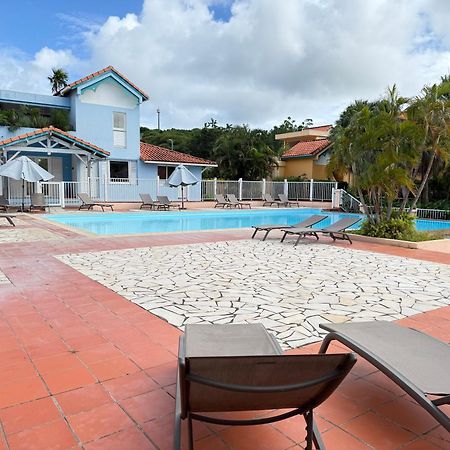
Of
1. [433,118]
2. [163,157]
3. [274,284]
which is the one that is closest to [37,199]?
[163,157]

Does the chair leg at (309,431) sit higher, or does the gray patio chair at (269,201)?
the gray patio chair at (269,201)

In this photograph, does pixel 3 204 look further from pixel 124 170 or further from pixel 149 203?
pixel 124 170

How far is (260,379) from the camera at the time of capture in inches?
76.9

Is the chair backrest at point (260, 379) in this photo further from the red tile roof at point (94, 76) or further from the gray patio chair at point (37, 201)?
the red tile roof at point (94, 76)

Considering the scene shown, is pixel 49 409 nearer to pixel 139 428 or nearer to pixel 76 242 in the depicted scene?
pixel 139 428

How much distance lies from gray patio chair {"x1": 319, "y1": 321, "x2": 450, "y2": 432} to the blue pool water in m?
11.6

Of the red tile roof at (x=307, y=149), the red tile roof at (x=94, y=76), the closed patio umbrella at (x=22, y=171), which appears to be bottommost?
the closed patio umbrella at (x=22, y=171)

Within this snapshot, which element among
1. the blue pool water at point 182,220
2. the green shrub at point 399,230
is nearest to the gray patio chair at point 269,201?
the blue pool water at point 182,220

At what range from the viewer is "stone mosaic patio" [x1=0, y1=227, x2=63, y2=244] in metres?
10.2

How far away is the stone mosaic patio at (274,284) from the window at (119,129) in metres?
17.0

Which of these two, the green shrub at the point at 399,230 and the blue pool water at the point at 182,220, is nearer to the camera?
the green shrub at the point at 399,230

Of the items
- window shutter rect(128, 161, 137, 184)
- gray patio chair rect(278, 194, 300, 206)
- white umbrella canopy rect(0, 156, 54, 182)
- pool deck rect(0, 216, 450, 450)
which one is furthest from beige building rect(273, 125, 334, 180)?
pool deck rect(0, 216, 450, 450)

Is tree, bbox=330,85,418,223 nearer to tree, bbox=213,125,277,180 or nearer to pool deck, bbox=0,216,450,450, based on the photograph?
pool deck, bbox=0,216,450,450

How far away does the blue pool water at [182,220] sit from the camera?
15.6 metres
